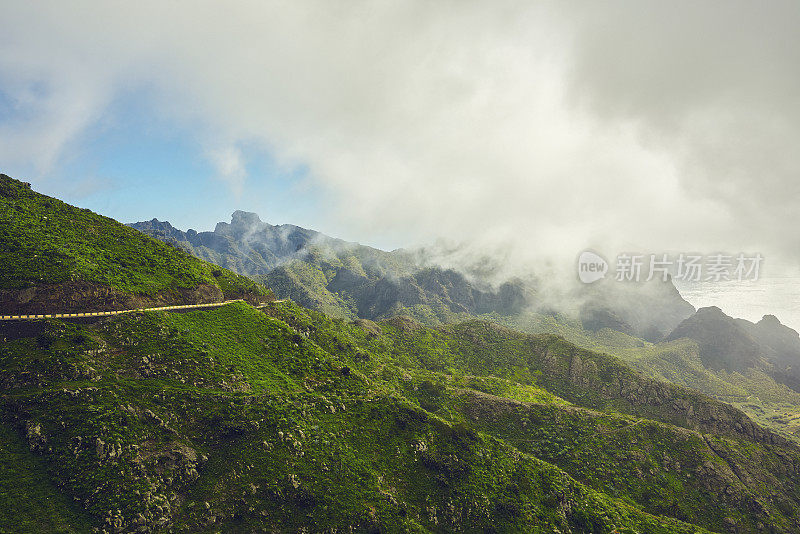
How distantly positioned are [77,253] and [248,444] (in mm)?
81266

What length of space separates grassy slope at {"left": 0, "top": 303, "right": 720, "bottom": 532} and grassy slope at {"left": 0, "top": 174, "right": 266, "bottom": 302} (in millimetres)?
18988

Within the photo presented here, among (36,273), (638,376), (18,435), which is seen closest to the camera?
(18,435)

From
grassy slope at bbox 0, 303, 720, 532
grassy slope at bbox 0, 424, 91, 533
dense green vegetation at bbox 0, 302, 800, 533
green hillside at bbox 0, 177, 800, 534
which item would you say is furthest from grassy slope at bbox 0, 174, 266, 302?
grassy slope at bbox 0, 424, 91, 533

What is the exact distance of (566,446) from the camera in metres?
132

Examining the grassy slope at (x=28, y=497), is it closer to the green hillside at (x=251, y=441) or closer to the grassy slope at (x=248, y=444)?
the green hillside at (x=251, y=441)

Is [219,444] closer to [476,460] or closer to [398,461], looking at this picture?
[398,461]

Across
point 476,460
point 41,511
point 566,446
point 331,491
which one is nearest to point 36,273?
point 41,511

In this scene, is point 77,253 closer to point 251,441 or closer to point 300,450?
point 251,441

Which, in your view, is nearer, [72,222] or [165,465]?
[165,465]

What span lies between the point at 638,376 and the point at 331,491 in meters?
Result: 202

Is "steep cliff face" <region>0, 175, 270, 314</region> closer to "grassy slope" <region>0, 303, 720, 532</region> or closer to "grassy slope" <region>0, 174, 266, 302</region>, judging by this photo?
"grassy slope" <region>0, 174, 266, 302</region>

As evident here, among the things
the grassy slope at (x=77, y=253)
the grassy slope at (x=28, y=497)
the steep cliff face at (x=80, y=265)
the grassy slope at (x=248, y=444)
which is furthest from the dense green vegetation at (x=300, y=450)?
the grassy slope at (x=77, y=253)

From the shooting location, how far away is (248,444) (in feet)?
255

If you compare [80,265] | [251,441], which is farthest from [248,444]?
[80,265]
